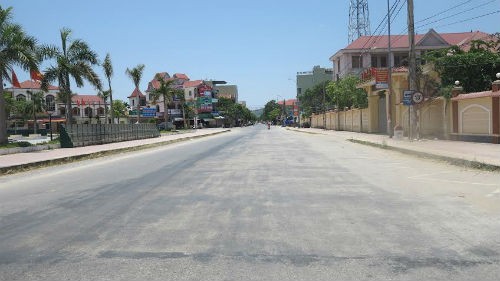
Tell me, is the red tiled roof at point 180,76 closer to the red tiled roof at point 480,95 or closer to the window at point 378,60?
the window at point 378,60

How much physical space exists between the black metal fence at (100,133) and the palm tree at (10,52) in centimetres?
455

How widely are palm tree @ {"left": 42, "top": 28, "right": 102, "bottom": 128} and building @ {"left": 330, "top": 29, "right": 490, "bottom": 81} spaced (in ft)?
148

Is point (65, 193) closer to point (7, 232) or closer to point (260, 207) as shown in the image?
point (7, 232)

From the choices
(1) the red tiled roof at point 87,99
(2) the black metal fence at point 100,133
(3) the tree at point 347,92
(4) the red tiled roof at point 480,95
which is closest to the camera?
(4) the red tiled roof at point 480,95

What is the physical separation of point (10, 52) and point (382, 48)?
59.6 metres

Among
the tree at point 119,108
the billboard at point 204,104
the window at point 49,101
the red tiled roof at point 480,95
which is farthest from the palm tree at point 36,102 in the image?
the red tiled roof at point 480,95

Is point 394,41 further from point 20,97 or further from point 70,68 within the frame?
point 20,97

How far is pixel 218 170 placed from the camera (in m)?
15.7

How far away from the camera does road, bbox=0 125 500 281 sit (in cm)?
530

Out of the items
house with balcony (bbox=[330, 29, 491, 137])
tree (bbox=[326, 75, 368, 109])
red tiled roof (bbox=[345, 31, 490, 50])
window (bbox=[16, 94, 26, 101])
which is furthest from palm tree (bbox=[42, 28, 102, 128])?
window (bbox=[16, 94, 26, 101])

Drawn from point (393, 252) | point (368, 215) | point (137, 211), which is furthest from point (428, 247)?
point (137, 211)

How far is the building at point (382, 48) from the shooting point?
76.4m

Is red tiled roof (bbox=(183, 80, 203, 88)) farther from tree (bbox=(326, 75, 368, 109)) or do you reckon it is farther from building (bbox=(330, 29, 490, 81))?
tree (bbox=(326, 75, 368, 109))

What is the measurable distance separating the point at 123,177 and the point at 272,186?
4891 millimetres
